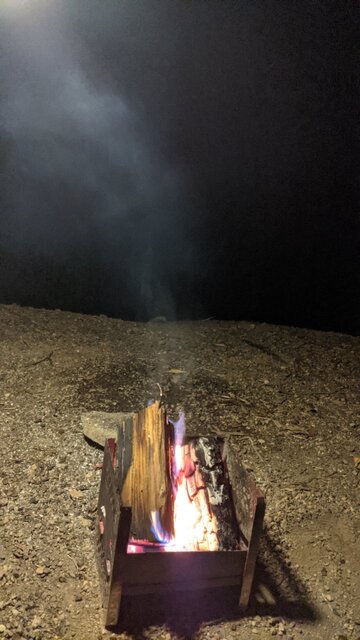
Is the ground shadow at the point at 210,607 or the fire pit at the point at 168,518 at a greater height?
the fire pit at the point at 168,518

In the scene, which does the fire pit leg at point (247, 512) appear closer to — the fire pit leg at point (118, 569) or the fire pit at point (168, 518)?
the fire pit at point (168, 518)

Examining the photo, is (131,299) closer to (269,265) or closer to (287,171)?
(269,265)

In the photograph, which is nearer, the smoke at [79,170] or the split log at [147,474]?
the split log at [147,474]

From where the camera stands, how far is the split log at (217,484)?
2.31 metres

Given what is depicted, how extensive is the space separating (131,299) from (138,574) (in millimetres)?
4072

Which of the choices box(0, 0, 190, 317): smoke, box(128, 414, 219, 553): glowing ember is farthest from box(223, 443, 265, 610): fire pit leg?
box(0, 0, 190, 317): smoke

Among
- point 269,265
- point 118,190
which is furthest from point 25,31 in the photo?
point 269,265

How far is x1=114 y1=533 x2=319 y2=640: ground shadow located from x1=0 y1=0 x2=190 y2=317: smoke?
12.7 feet

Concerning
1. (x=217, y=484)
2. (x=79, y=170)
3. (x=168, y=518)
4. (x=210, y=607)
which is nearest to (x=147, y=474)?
(x=168, y=518)

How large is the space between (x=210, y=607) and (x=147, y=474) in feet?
2.29

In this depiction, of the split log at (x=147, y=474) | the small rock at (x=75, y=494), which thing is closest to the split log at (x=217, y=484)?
the split log at (x=147, y=474)

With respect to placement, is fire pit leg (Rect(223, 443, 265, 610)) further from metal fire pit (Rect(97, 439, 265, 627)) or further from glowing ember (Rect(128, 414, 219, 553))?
glowing ember (Rect(128, 414, 219, 553))

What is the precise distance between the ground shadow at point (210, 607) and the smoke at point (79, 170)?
12.7 ft

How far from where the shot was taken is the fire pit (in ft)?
6.84
